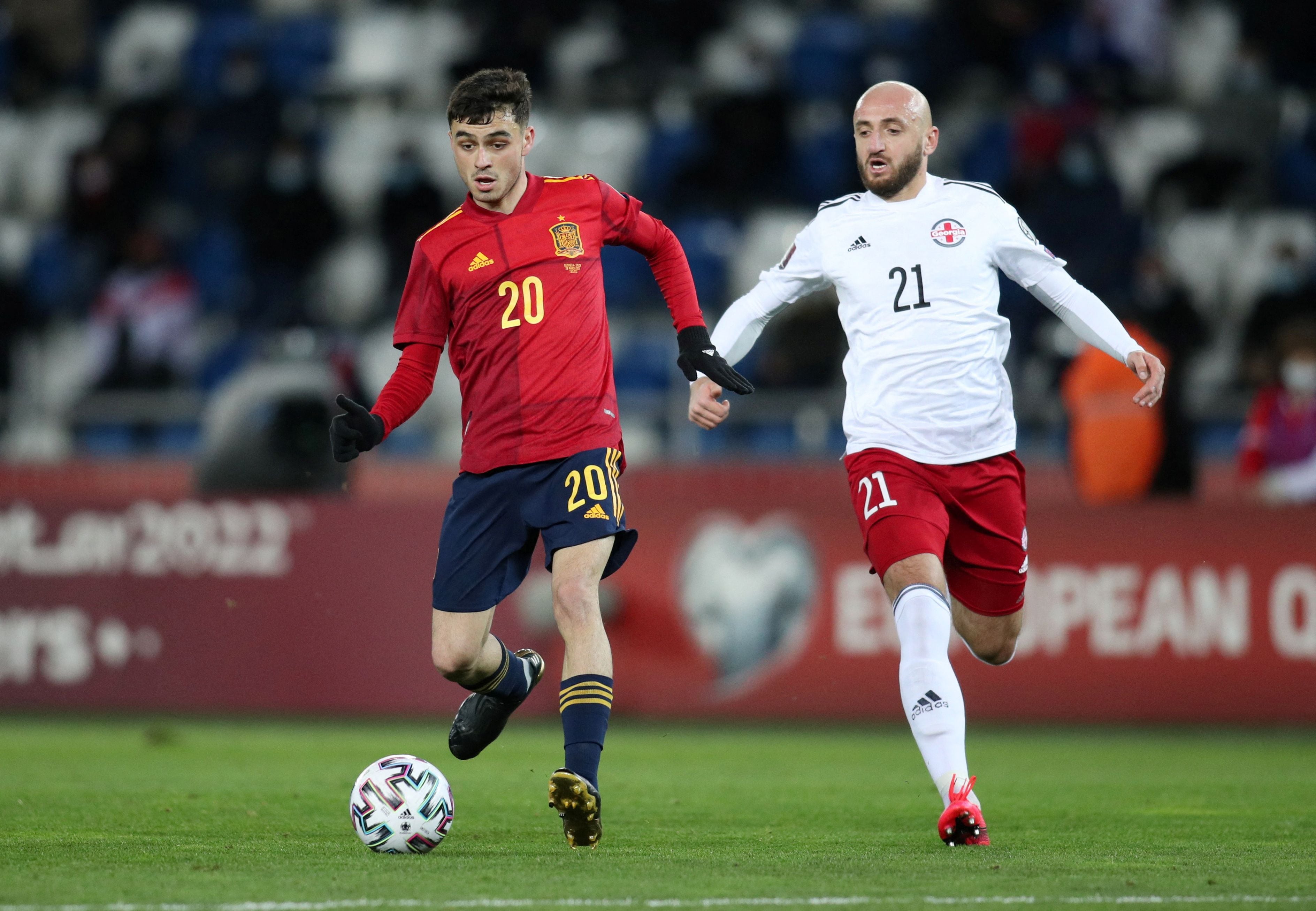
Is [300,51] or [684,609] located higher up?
[300,51]

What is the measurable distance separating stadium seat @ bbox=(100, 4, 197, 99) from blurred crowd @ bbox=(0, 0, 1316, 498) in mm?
35

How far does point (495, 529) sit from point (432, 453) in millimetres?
8298

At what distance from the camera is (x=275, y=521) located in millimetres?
12297

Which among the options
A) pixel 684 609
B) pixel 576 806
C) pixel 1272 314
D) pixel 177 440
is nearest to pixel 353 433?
pixel 576 806

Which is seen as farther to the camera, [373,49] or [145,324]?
[373,49]

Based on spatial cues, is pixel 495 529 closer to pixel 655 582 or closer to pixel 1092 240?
pixel 655 582

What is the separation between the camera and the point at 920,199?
6637mm

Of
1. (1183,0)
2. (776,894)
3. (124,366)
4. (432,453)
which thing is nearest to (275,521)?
(432,453)

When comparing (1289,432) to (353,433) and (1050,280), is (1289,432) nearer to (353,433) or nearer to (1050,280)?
(1050,280)

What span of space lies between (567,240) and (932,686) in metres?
1.96

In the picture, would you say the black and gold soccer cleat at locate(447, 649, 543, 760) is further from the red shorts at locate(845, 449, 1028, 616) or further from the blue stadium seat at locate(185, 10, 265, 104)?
the blue stadium seat at locate(185, 10, 265, 104)

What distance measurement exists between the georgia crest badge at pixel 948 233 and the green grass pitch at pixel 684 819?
2.02 meters

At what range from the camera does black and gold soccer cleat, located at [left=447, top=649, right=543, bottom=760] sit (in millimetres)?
6910

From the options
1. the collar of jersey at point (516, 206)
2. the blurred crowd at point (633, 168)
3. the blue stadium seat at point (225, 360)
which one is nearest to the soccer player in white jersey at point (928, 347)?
the collar of jersey at point (516, 206)
